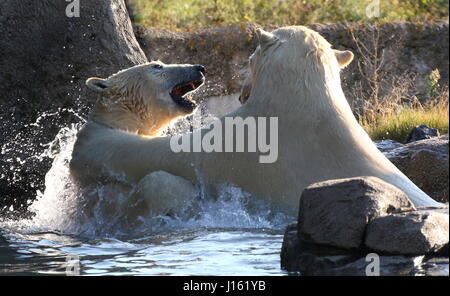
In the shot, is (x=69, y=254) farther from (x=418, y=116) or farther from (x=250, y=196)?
(x=418, y=116)

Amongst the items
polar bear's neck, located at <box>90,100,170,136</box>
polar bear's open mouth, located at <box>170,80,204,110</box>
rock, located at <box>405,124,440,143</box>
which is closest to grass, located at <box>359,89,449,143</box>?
rock, located at <box>405,124,440,143</box>

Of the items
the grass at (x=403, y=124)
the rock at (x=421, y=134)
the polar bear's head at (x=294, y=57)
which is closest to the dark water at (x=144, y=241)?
the polar bear's head at (x=294, y=57)

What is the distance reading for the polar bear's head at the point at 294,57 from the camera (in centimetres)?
580

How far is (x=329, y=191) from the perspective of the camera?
3.90m

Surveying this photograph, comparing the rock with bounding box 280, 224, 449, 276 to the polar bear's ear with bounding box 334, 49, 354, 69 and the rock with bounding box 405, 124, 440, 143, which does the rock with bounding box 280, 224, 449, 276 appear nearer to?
the polar bear's ear with bounding box 334, 49, 354, 69

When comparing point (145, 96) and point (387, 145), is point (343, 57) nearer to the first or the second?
point (145, 96)

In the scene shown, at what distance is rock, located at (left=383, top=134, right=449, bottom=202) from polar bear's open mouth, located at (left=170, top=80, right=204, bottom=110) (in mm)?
2010

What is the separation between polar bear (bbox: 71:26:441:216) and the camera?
550cm

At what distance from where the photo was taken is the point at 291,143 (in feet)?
18.5

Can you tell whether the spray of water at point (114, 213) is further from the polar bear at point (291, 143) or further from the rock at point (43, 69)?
the rock at point (43, 69)

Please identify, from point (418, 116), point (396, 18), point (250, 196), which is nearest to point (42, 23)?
point (250, 196)

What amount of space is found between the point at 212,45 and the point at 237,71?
63 cm

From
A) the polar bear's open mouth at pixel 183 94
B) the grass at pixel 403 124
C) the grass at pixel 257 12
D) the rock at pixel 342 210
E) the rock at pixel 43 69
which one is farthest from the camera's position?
the grass at pixel 257 12

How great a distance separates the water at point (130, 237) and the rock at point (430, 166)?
7.65 ft
